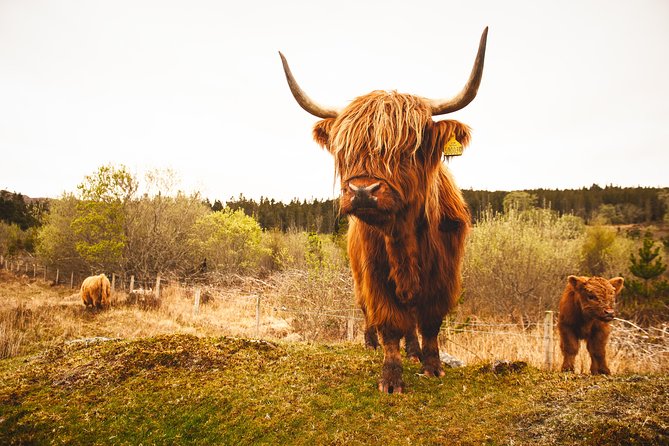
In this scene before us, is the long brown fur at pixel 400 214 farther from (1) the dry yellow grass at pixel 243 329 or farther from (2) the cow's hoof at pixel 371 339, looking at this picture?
(1) the dry yellow grass at pixel 243 329

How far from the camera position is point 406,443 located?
2.61 meters

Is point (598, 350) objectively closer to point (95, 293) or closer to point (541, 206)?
point (95, 293)

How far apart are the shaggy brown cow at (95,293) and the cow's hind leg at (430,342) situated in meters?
14.2

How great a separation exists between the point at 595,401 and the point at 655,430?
633mm

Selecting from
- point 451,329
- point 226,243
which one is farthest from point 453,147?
point 226,243

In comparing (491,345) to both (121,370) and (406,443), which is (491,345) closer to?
(406,443)

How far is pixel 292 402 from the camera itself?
349 cm

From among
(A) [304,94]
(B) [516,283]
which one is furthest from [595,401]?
(B) [516,283]

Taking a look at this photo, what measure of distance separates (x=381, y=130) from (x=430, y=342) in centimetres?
261

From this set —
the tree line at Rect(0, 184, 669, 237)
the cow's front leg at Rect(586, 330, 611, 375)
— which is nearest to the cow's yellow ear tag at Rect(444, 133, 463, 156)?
the cow's front leg at Rect(586, 330, 611, 375)

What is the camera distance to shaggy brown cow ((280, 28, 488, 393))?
11.2ft

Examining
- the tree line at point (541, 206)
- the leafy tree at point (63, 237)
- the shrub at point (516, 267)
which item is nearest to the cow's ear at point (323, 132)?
the shrub at point (516, 267)

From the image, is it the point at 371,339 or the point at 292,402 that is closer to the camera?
the point at 292,402

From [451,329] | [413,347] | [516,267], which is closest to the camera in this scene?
[413,347]
